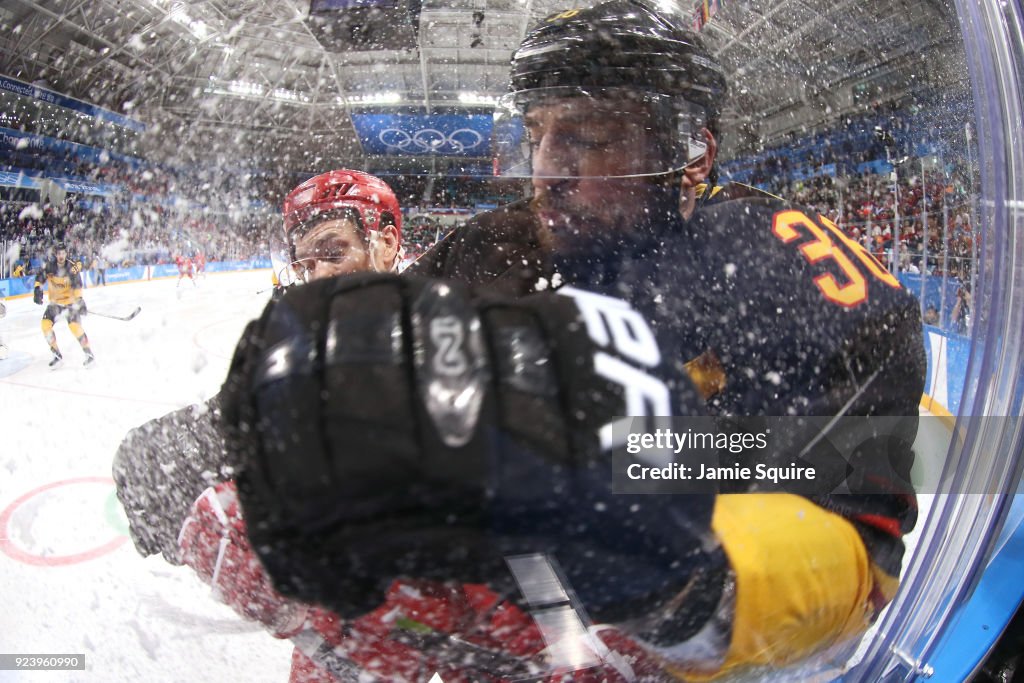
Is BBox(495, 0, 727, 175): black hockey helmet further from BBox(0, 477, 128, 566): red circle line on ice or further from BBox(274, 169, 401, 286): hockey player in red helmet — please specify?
BBox(0, 477, 128, 566): red circle line on ice

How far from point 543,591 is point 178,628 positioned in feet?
0.85

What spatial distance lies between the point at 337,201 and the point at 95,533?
28 cm

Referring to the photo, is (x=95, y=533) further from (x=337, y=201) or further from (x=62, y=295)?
(x=337, y=201)

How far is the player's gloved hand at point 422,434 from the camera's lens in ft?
0.69

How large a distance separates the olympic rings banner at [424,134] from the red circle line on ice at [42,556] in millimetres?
289

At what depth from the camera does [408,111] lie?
0.39 metres

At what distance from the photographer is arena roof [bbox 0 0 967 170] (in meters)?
0.35

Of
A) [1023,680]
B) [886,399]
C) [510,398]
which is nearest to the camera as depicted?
[510,398]

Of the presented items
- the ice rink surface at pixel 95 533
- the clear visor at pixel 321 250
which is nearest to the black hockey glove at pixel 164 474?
the ice rink surface at pixel 95 533

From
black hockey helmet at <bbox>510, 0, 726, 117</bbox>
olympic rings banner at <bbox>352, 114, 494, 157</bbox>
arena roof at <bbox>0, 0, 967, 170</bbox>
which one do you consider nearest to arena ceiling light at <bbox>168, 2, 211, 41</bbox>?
arena roof at <bbox>0, 0, 967, 170</bbox>

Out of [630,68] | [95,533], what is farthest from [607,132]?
[95,533]

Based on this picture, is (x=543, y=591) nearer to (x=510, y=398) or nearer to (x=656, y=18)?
(x=510, y=398)

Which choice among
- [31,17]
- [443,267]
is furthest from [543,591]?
[31,17]

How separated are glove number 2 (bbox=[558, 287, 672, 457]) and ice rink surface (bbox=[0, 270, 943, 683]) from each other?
21 cm
